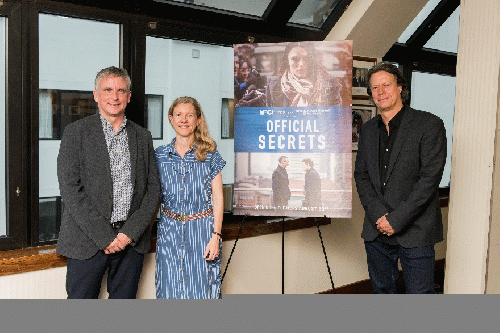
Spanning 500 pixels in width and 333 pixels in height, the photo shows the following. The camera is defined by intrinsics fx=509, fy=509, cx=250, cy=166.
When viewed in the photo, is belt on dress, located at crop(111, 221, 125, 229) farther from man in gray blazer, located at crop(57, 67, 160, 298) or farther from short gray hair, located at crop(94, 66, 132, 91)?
short gray hair, located at crop(94, 66, 132, 91)

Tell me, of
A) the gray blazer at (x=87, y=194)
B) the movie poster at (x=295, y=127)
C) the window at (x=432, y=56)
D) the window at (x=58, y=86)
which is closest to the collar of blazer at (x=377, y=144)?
the movie poster at (x=295, y=127)

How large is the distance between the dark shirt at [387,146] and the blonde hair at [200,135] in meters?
0.86

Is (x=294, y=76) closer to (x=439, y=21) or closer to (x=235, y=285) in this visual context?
(x=235, y=285)

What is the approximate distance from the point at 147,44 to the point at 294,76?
A: 0.90m

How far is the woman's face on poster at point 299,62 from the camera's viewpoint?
2.77m

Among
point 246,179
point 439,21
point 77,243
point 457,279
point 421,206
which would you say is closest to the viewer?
point 77,243

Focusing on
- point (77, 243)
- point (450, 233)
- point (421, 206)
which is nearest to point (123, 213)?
point (77, 243)

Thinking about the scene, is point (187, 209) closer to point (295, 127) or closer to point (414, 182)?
point (295, 127)

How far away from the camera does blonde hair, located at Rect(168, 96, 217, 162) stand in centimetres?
251

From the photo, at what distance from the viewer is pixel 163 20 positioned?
3.03 m

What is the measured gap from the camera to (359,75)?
Result: 379 cm

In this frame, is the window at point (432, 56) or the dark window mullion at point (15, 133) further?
the window at point (432, 56)

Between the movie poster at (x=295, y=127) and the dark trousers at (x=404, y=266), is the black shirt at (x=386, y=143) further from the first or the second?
the dark trousers at (x=404, y=266)

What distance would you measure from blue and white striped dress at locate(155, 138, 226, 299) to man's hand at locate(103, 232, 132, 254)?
269mm
